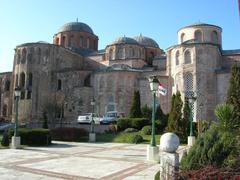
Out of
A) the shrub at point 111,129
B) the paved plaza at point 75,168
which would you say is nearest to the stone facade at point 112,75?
the shrub at point 111,129

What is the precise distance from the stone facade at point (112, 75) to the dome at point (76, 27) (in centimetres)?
430

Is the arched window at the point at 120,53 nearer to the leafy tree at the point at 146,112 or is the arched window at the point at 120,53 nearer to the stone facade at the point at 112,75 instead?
the stone facade at the point at 112,75

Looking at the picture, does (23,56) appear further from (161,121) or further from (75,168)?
(75,168)

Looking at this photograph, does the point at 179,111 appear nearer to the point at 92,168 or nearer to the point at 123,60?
the point at 92,168

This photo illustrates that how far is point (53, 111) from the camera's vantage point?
131 feet

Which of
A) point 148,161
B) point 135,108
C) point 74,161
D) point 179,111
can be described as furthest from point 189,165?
point 135,108

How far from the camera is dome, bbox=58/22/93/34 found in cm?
4812

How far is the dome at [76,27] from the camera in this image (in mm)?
48125

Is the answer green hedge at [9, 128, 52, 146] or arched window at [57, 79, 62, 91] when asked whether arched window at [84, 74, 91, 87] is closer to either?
arched window at [57, 79, 62, 91]

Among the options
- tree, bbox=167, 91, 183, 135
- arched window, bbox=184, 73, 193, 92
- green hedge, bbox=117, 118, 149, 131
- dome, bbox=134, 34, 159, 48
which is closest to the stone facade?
arched window, bbox=184, 73, 193, 92

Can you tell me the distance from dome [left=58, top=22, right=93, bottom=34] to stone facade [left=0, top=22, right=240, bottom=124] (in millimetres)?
4295

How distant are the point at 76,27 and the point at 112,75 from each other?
13.8 m

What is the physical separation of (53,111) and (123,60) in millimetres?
11059

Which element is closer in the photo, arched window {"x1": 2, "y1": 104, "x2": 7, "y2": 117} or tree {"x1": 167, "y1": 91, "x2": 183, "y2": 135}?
tree {"x1": 167, "y1": 91, "x2": 183, "y2": 135}
